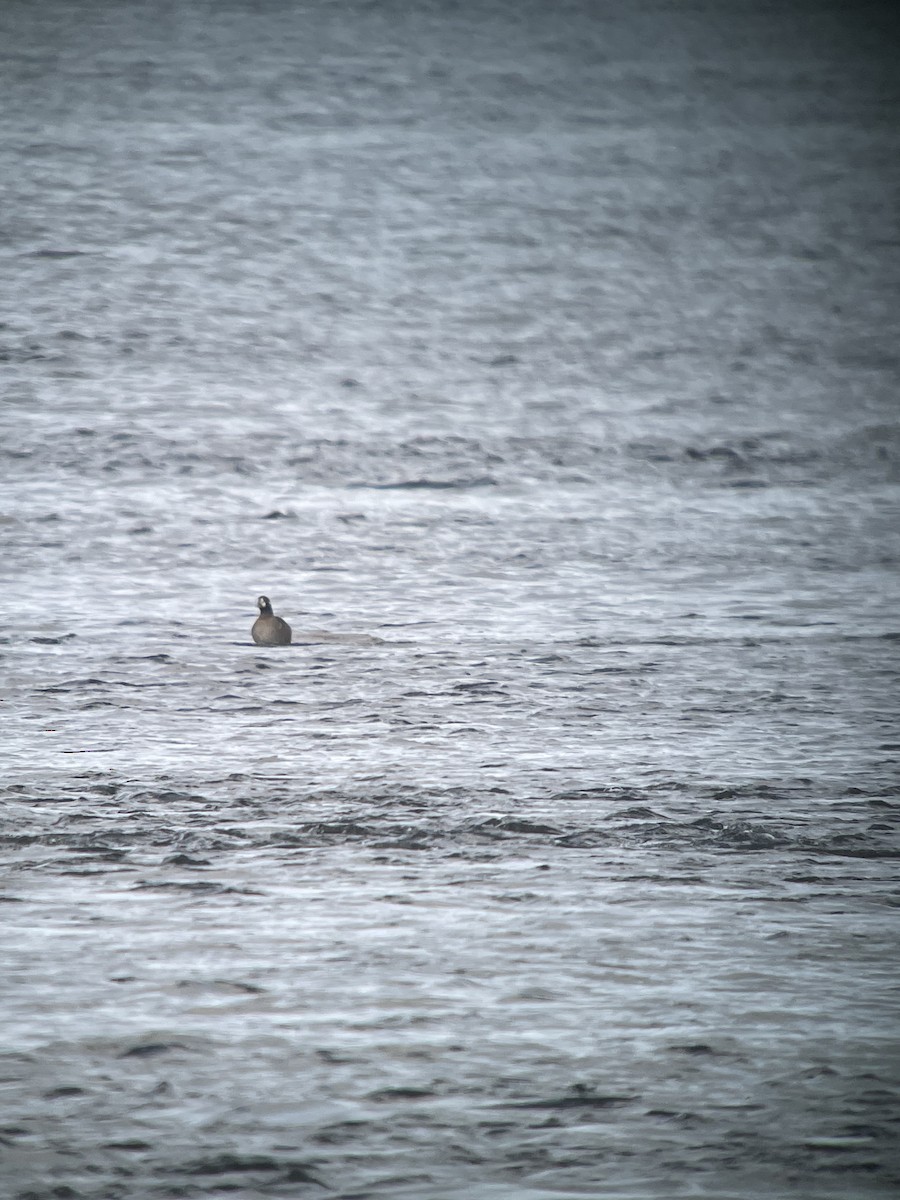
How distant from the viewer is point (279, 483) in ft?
11.8

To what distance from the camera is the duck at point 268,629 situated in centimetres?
272

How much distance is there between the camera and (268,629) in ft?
8.91

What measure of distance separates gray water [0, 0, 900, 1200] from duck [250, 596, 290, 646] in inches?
1.6

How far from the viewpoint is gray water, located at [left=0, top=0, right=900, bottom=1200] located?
1.17 metres

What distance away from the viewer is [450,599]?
3.03 metres

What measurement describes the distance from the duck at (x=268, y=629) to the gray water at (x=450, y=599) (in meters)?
0.04

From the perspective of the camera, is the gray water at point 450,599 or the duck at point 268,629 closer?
the gray water at point 450,599

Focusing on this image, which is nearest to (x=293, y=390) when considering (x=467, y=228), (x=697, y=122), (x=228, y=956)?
Result: (x=467, y=228)

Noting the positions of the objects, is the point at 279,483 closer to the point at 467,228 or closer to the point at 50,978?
the point at 467,228

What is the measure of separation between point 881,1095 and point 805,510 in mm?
2476

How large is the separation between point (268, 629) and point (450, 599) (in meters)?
0.45

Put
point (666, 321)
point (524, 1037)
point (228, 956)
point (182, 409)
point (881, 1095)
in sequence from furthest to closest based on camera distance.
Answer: point (666, 321) → point (182, 409) → point (228, 956) → point (524, 1037) → point (881, 1095)

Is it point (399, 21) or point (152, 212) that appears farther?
point (399, 21)

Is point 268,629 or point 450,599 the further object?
point 450,599
